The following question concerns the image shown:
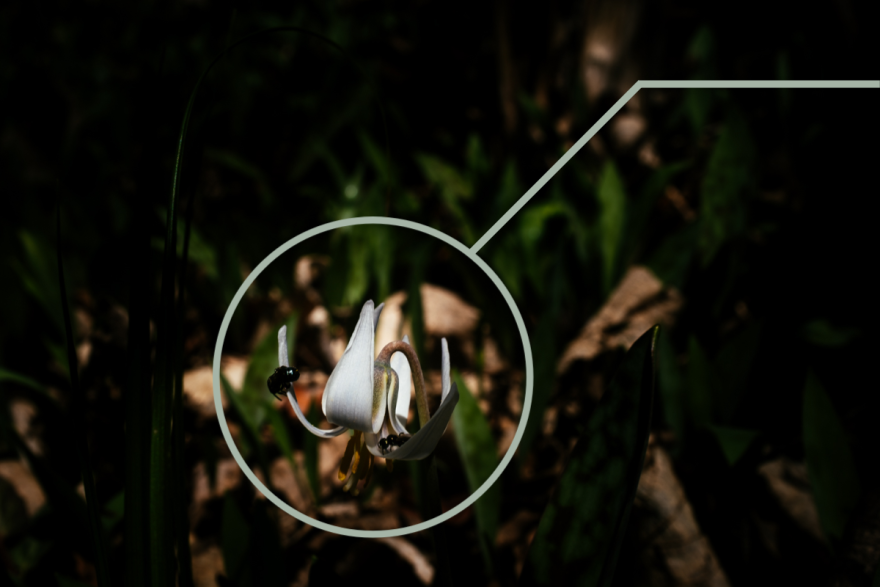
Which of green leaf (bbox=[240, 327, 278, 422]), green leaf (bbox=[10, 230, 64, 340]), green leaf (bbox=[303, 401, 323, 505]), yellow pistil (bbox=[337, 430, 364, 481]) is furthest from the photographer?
green leaf (bbox=[10, 230, 64, 340])

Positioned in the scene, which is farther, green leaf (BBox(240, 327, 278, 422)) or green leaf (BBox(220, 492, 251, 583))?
green leaf (BBox(240, 327, 278, 422))

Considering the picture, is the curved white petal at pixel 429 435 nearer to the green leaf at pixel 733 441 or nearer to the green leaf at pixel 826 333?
the green leaf at pixel 733 441

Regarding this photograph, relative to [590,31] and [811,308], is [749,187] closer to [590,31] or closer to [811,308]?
[811,308]

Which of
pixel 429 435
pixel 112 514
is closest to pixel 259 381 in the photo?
pixel 112 514

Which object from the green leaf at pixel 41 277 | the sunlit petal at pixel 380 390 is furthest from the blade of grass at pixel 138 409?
the green leaf at pixel 41 277

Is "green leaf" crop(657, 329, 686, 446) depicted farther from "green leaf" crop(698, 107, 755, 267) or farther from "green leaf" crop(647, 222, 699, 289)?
"green leaf" crop(698, 107, 755, 267)

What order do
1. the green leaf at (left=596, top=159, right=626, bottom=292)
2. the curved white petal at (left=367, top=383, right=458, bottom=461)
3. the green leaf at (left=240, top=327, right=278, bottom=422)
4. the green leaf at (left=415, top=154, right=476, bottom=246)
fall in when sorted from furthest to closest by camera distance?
the green leaf at (left=415, top=154, right=476, bottom=246) → the green leaf at (left=596, top=159, right=626, bottom=292) → the green leaf at (left=240, top=327, right=278, bottom=422) → the curved white petal at (left=367, top=383, right=458, bottom=461)
